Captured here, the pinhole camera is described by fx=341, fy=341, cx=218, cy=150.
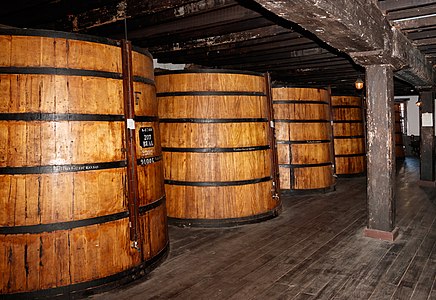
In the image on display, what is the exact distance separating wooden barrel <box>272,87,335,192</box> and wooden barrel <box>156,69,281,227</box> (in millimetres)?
2521

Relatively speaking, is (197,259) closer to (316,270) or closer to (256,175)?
(316,270)

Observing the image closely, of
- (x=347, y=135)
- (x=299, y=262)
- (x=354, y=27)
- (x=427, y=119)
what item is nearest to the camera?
(x=354, y=27)

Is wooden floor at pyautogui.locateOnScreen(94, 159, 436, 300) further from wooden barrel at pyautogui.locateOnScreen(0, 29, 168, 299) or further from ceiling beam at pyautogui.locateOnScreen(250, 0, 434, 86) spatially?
ceiling beam at pyautogui.locateOnScreen(250, 0, 434, 86)

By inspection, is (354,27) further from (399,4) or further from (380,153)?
(380,153)

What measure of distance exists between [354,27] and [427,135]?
7176 mm

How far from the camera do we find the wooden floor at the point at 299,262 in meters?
3.21

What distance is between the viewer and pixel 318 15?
2.72 meters

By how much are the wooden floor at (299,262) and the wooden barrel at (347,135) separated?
3.93 m

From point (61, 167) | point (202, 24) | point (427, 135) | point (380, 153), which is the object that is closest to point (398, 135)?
point (427, 135)

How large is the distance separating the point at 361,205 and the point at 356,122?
406 centimetres

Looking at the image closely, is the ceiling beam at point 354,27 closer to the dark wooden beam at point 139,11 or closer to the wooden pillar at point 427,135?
the dark wooden beam at point 139,11

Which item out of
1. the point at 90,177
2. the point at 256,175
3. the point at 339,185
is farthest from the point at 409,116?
the point at 90,177

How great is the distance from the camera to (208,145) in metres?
5.20

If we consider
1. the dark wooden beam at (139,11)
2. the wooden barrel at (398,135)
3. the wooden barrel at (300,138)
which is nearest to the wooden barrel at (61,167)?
the dark wooden beam at (139,11)
